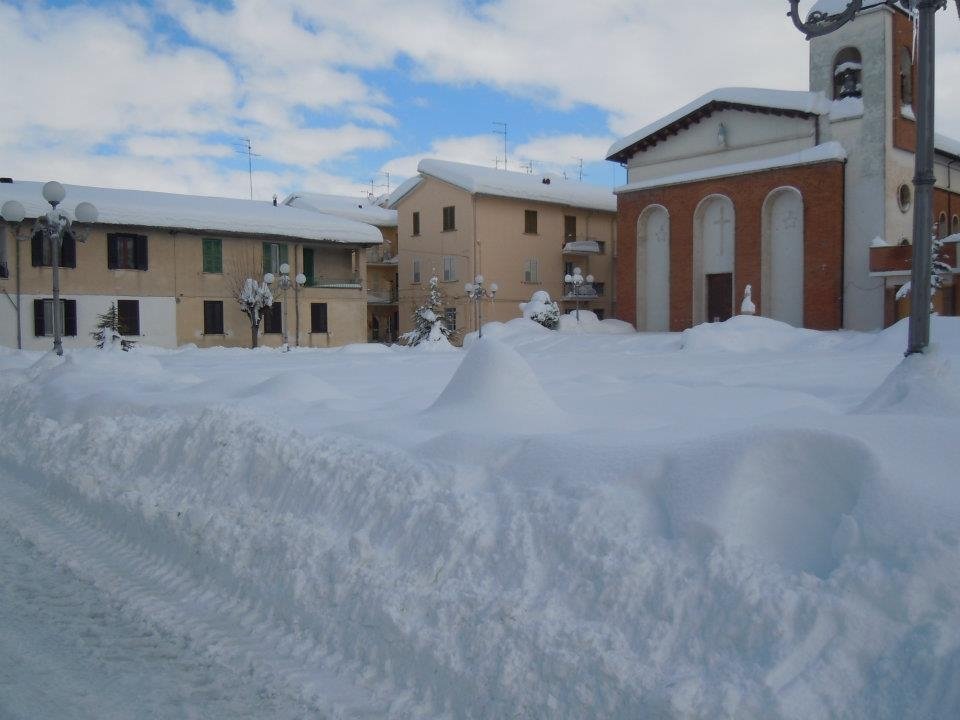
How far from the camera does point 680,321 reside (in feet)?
95.9

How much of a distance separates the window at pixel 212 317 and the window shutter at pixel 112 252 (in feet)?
12.0

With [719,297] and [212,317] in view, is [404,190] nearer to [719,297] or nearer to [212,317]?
[212,317]

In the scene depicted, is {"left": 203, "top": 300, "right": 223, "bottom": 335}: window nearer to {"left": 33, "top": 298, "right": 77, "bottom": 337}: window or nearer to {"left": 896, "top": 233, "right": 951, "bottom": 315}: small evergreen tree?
{"left": 33, "top": 298, "right": 77, "bottom": 337}: window

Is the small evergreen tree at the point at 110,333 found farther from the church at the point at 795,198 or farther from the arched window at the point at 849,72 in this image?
the arched window at the point at 849,72

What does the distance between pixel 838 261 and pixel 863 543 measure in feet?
80.5

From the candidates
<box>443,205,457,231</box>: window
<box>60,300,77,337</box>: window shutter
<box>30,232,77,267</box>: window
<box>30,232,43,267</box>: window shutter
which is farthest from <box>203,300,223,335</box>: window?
<box>443,205,457,231</box>: window

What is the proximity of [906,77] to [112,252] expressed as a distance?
2883 cm

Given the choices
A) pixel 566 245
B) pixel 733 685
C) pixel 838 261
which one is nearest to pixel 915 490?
pixel 733 685

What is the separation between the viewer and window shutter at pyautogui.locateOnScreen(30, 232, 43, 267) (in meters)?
29.0

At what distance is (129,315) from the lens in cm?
3086

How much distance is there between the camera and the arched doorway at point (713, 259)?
1105 inches

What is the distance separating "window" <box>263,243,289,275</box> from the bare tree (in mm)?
398

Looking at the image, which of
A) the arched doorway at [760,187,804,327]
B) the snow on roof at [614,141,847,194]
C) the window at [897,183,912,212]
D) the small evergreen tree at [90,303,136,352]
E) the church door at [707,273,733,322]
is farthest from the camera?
the church door at [707,273,733,322]

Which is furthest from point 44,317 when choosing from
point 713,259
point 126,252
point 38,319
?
point 713,259
